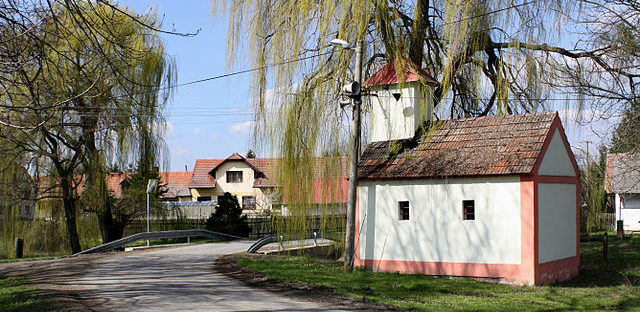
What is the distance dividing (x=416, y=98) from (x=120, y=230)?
16.8 meters

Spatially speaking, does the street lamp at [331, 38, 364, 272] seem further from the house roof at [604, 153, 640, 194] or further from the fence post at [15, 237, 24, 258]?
the fence post at [15, 237, 24, 258]

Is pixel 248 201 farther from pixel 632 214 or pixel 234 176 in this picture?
pixel 632 214

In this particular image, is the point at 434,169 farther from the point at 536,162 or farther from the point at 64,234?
the point at 64,234

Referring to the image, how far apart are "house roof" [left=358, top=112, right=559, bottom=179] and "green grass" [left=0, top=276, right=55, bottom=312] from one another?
966 cm

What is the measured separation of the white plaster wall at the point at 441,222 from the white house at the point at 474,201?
0.09ft

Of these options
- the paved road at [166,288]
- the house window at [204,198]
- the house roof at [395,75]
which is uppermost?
the house roof at [395,75]

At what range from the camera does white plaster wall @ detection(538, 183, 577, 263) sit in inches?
646

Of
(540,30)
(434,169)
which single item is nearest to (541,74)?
(540,30)

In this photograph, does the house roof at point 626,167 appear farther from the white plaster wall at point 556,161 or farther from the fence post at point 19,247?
the fence post at point 19,247

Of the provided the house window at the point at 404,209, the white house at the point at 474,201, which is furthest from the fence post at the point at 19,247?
the house window at the point at 404,209

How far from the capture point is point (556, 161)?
17.6m

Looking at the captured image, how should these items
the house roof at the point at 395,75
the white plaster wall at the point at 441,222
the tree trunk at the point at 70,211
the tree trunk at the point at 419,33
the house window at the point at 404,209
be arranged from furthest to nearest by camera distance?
the tree trunk at the point at 70,211 < the tree trunk at the point at 419,33 < the house roof at the point at 395,75 < the house window at the point at 404,209 < the white plaster wall at the point at 441,222

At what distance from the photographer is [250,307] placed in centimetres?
1132

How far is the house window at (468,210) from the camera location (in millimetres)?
17016
